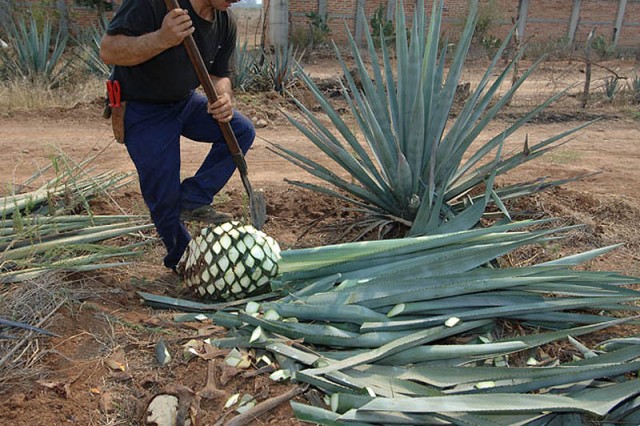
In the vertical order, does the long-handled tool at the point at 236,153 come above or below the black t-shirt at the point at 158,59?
below

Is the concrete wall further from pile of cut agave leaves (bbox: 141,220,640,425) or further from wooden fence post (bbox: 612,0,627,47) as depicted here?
pile of cut agave leaves (bbox: 141,220,640,425)

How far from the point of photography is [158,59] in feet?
9.07

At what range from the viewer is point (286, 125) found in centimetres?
739

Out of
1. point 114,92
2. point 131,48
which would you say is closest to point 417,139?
point 131,48

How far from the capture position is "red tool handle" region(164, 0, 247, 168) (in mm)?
2547

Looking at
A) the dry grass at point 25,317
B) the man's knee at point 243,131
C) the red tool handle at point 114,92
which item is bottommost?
the dry grass at point 25,317

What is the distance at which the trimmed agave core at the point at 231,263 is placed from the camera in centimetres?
226

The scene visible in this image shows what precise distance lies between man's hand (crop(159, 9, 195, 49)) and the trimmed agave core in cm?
88

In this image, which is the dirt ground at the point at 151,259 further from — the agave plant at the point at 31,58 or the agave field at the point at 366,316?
the agave plant at the point at 31,58

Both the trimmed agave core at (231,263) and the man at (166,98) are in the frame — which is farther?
the man at (166,98)

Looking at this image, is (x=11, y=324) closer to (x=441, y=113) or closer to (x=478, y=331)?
(x=478, y=331)

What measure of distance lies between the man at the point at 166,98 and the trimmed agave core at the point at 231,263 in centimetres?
58

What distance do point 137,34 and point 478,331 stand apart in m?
2.05

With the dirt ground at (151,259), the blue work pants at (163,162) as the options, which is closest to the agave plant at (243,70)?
the dirt ground at (151,259)
